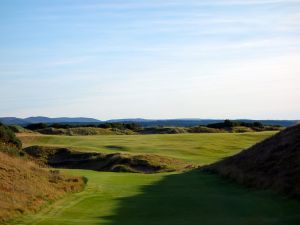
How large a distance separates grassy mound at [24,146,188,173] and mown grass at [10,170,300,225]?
15.4 meters

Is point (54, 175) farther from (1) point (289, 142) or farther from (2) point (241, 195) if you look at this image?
(1) point (289, 142)

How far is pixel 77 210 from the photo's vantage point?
19.2 meters

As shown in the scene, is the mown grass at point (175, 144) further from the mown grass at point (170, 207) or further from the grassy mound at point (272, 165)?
the mown grass at point (170, 207)

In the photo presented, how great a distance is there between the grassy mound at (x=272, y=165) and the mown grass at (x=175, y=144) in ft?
47.2

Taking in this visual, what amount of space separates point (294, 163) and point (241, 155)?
33.8 ft

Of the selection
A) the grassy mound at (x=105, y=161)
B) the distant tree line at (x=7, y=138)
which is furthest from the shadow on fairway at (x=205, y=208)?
the grassy mound at (x=105, y=161)

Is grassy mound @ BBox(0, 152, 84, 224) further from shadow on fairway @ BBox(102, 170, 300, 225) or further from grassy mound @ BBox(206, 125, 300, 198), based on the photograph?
grassy mound @ BBox(206, 125, 300, 198)

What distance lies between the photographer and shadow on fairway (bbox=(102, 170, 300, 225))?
16656 millimetres

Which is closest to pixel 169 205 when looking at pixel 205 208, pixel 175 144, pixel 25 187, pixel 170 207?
pixel 170 207

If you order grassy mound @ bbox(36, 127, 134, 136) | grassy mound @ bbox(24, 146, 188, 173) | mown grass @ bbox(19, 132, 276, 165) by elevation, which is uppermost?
grassy mound @ bbox(36, 127, 134, 136)

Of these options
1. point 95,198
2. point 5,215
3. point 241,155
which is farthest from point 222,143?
point 5,215

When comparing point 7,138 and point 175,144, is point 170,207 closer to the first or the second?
point 7,138

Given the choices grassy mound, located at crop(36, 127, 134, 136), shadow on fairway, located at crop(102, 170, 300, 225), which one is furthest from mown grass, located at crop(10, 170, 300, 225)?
grassy mound, located at crop(36, 127, 134, 136)

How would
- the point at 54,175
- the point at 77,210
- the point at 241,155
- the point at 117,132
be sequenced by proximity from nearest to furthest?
the point at 77,210 < the point at 54,175 < the point at 241,155 < the point at 117,132
